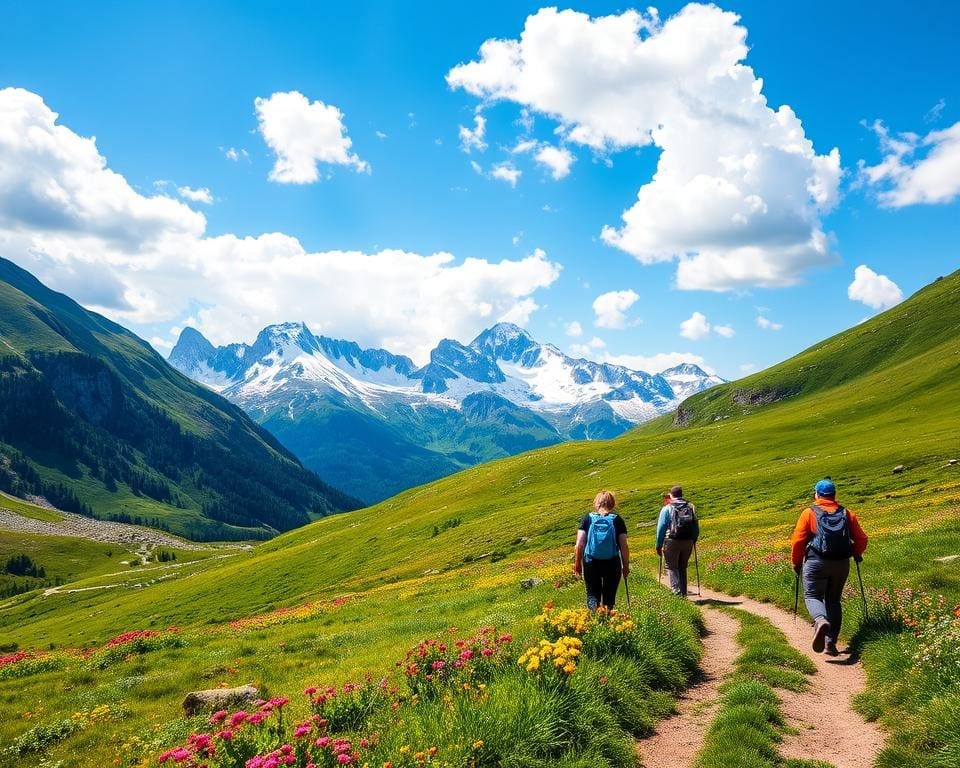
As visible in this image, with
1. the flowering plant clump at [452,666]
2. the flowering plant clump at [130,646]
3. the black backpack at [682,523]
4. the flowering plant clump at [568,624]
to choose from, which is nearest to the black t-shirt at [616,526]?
the flowering plant clump at [568,624]

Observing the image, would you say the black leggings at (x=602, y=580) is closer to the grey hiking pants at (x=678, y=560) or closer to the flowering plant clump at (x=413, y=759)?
the grey hiking pants at (x=678, y=560)

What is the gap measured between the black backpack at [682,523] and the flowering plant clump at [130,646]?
20002 mm

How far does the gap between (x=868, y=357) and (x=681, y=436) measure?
2735 inches

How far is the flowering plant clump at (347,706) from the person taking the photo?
9.23 m

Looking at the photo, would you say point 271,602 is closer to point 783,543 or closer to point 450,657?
point 783,543

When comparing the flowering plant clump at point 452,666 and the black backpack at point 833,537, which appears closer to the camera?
the flowering plant clump at point 452,666

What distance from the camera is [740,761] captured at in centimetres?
791

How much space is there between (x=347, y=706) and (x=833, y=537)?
36.7ft

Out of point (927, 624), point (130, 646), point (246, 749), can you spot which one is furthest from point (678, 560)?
point (130, 646)

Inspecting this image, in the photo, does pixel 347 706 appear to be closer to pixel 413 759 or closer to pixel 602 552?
pixel 413 759

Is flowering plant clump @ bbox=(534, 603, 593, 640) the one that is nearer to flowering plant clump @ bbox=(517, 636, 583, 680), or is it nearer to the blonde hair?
flowering plant clump @ bbox=(517, 636, 583, 680)

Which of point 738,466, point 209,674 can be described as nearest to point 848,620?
point 209,674

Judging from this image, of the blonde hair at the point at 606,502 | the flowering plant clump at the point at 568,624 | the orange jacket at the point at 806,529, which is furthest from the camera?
the blonde hair at the point at 606,502

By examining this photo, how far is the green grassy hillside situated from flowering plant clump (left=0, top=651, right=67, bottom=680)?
1.45 m
